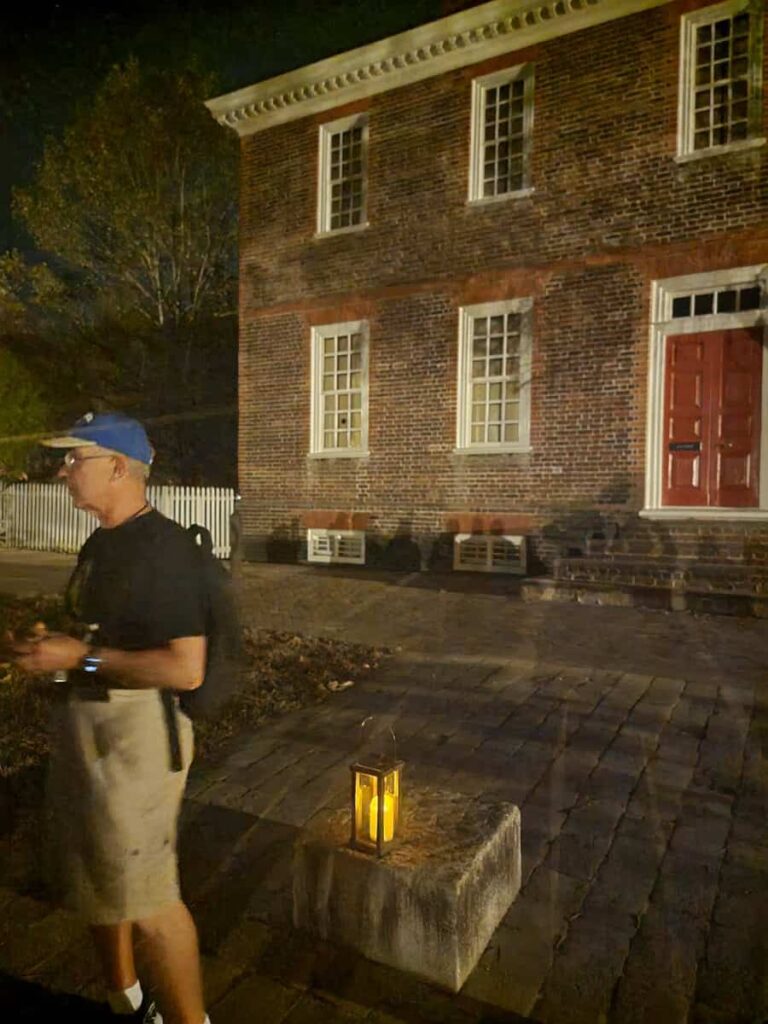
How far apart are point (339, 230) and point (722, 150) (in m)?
5.94

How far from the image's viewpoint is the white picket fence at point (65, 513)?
A: 45.0ft

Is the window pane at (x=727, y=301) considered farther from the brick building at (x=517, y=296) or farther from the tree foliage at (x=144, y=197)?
the tree foliage at (x=144, y=197)

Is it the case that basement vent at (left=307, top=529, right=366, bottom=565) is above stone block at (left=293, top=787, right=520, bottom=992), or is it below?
above

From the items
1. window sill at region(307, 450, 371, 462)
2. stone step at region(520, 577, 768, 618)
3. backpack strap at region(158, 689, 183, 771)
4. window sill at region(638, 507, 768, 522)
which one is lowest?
stone step at region(520, 577, 768, 618)

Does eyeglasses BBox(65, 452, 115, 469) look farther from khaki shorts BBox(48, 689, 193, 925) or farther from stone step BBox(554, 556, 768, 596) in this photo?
stone step BBox(554, 556, 768, 596)

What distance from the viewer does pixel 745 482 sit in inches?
382

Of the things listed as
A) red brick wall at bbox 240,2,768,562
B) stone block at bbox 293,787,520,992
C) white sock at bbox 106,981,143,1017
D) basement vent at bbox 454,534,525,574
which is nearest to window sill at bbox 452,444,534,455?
red brick wall at bbox 240,2,768,562

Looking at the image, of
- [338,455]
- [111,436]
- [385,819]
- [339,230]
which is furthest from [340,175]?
[385,819]

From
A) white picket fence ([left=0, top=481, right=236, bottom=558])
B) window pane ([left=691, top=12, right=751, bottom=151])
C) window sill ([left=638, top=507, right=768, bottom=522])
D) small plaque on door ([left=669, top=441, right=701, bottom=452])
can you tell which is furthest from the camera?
white picket fence ([left=0, top=481, right=236, bottom=558])

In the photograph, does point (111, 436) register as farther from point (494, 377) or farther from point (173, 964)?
point (494, 377)

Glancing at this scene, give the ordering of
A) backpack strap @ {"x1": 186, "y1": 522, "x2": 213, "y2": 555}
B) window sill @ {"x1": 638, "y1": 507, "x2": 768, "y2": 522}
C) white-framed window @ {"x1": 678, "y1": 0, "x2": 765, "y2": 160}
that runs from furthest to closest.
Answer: white-framed window @ {"x1": 678, "y1": 0, "x2": 765, "y2": 160} < window sill @ {"x1": 638, "y1": 507, "x2": 768, "y2": 522} < backpack strap @ {"x1": 186, "y1": 522, "x2": 213, "y2": 555}

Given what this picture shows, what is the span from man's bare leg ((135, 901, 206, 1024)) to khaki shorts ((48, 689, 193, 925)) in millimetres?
52

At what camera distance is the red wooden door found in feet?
31.5

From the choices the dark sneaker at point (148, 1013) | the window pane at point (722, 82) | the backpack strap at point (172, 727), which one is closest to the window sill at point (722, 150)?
the window pane at point (722, 82)
